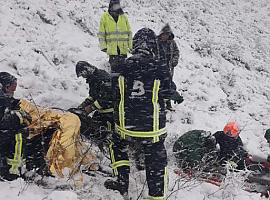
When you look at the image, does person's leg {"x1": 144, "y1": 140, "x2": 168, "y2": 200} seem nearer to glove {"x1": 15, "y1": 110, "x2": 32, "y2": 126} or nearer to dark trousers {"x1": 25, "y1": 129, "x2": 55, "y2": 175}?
dark trousers {"x1": 25, "y1": 129, "x2": 55, "y2": 175}

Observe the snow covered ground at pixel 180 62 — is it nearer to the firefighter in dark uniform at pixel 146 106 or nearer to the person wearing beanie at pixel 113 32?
the firefighter in dark uniform at pixel 146 106

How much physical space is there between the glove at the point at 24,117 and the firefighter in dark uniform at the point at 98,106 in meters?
1.07

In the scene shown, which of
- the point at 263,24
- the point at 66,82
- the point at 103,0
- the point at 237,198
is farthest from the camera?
A: the point at 263,24

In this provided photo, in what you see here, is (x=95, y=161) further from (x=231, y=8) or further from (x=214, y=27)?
(x=231, y=8)

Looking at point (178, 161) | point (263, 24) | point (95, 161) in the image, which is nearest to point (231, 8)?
point (263, 24)

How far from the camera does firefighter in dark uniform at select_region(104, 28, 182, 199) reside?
4875 millimetres

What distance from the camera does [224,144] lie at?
6727mm

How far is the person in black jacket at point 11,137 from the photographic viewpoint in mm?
4984

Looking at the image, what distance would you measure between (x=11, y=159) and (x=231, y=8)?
1405 cm

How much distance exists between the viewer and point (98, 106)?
6.34 meters

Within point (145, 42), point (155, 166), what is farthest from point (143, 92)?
point (155, 166)

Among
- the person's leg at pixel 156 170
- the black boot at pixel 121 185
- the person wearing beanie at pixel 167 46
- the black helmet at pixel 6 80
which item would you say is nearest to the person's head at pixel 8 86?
the black helmet at pixel 6 80

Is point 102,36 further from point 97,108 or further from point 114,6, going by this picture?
point 97,108

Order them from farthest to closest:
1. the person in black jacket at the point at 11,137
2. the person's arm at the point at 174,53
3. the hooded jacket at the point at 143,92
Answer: the person's arm at the point at 174,53 → the person in black jacket at the point at 11,137 → the hooded jacket at the point at 143,92
